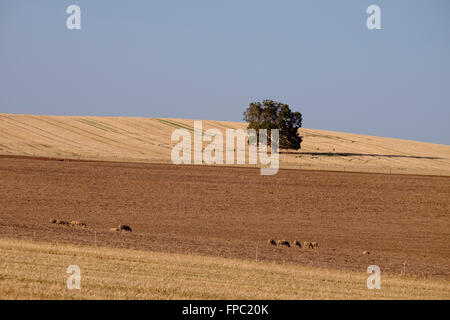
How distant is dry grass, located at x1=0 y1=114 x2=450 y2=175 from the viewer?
63.2 meters

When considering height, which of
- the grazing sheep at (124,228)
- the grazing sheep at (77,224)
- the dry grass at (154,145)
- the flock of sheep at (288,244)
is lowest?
the flock of sheep at (288,244)

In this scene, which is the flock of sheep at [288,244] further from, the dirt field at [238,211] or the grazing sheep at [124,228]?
the grazing sheep at [124,228]

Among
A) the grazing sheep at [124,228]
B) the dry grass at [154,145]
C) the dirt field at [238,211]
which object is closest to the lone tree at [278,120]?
the dry grass at [154,145]

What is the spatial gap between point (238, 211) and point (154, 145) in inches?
1575

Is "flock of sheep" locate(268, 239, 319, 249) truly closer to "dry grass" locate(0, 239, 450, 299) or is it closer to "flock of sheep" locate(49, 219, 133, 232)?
"dry grass" locate(0, 239, 450, 299)

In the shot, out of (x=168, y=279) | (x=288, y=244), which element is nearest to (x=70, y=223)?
(x=288, y=244)

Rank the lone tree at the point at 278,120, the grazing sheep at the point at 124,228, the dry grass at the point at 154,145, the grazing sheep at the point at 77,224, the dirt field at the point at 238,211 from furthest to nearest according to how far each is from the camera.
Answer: the lone tree at the point at 278,120
the dry grass at the point at 154,145
the grazing sheep at the point at 77,224
the grazing sheep at the point at 124,228
the dirt field at the point at 238,211

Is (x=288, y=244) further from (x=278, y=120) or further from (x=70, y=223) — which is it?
(x=278, y=120)

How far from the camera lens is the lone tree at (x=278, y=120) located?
256 ft

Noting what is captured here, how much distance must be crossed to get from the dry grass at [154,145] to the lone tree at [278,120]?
7.84 ft

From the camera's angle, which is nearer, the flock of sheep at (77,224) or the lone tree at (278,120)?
the flock of sheep at (77,224)

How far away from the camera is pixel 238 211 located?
3494cm

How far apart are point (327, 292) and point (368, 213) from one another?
73.6ft
